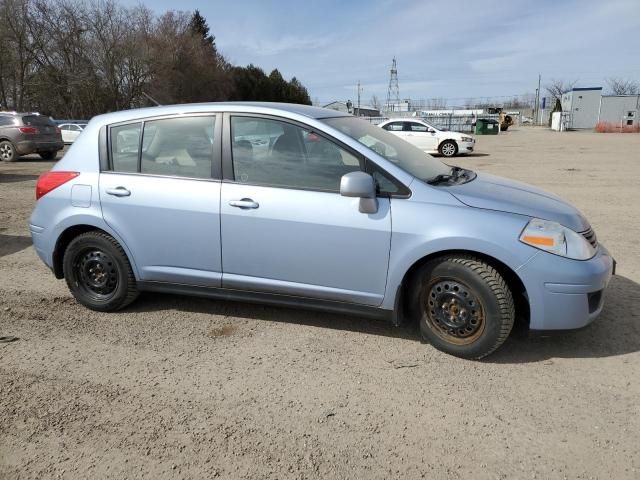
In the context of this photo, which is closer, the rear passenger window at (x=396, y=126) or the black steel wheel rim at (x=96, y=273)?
→ the black steel wheel rim at (x=96, y=273)

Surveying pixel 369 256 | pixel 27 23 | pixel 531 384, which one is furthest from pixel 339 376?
pixel 27 23

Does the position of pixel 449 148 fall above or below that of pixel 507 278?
above

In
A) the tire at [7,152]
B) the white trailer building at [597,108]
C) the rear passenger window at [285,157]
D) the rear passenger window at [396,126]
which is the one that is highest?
the white trailer building at [597,108]

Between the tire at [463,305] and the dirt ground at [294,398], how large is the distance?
0.48 feet

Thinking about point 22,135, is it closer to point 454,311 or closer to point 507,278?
point 454,311

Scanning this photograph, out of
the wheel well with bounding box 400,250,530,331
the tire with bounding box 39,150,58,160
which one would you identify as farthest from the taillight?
the tire with bounding box 39,150,58,160

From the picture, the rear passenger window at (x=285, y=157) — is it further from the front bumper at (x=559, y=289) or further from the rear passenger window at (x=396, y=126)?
the rear passenger window at (x=396, y=126)

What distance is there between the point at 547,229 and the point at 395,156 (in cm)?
120

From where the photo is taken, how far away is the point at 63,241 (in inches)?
169

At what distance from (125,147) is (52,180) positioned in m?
0.73

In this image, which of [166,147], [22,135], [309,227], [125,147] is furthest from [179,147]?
[22,135]

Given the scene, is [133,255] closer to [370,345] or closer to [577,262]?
[370,345]

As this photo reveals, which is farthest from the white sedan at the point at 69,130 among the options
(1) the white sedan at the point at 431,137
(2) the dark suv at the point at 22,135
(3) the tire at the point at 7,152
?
(1) the white sedan at the point at 431,137

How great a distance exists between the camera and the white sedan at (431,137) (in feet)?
64.7
